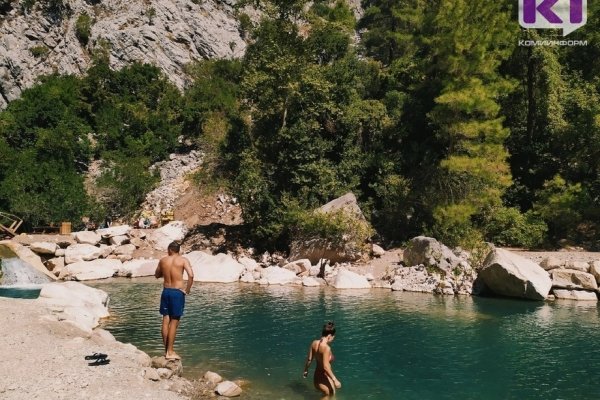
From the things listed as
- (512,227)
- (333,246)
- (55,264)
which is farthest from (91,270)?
(512,227)

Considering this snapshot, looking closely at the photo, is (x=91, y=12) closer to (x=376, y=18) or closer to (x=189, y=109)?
(x=189, y=109)

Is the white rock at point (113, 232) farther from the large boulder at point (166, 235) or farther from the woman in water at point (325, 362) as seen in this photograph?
the woman in water at point (325, 362)

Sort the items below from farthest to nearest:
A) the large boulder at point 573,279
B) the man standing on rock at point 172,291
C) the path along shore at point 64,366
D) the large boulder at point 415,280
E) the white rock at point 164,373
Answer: the large boulder at point 415,280
the large boulder at point 573,279
the white rock at point 164,373
the man standing on rock at point 172,291
the path along shore at point 64,366

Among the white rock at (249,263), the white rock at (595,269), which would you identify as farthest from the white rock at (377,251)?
the white rock at (595,269)

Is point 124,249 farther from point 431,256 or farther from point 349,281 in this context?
point 431,256

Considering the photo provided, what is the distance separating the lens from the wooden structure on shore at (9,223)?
35.4m

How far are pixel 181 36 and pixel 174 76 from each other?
26.5 feet

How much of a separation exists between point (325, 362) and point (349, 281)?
15.5 m

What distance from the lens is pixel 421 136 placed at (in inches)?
1347

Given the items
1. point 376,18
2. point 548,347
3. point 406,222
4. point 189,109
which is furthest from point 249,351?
point 376,18

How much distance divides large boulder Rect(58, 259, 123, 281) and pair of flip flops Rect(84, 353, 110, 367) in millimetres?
18229

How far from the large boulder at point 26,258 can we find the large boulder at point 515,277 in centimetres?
2318

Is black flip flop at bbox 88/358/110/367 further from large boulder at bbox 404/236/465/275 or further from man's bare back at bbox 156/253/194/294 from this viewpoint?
large boulder at bbox 404/236/465/275

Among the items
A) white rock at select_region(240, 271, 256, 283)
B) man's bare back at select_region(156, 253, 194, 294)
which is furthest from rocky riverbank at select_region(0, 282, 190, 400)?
white rock at select_region(240, 271, 256, 283)
